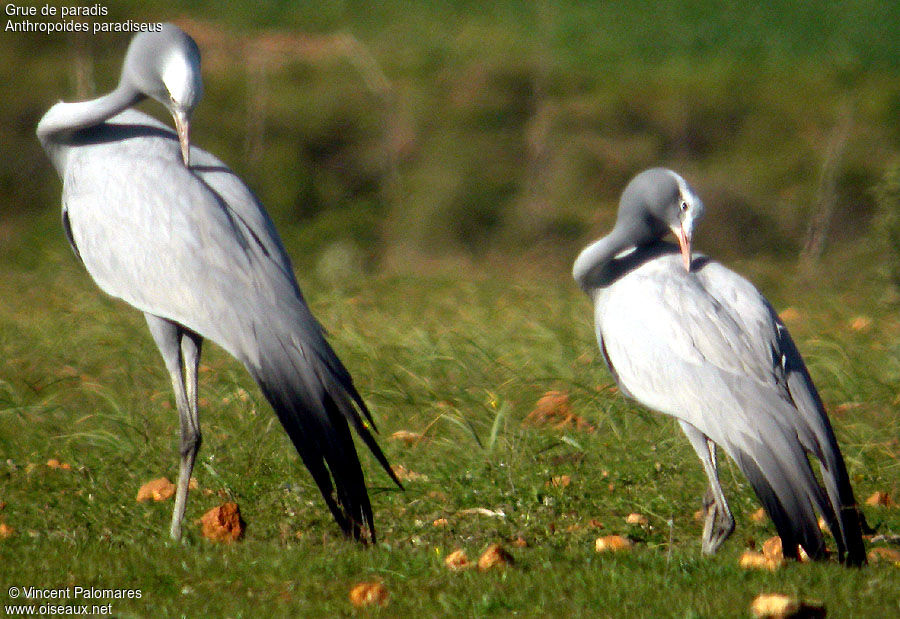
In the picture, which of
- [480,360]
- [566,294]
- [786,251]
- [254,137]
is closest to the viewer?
[480,360]

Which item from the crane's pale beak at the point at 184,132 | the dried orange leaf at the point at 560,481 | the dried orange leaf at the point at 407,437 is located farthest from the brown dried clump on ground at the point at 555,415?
the crane's pale beak at the point at 184,132

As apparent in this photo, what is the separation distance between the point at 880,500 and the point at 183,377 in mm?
2601

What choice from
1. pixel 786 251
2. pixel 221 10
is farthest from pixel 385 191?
pixel 221 10

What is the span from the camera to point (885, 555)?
417cm

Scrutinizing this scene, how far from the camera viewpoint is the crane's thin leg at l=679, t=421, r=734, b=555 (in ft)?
13.8

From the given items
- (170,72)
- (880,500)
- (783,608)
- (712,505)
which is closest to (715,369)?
(712,505)

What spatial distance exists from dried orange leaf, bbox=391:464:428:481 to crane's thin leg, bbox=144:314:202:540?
2.92 feet

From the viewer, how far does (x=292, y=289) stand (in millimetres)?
4184

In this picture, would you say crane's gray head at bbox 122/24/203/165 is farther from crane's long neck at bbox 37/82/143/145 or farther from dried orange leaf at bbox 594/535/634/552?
dried orange leaf at bbox 594/535/634/552

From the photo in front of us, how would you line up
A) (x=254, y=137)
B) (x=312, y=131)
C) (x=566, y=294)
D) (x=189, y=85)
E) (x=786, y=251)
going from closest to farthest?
(x=189, y=85)
(x=566, y=294)
(x=786, y=251)
(x=254, y=137)
(x=312, y=131)

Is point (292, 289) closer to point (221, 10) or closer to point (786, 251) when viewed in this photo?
point (786, 251)

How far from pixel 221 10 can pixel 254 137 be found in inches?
198

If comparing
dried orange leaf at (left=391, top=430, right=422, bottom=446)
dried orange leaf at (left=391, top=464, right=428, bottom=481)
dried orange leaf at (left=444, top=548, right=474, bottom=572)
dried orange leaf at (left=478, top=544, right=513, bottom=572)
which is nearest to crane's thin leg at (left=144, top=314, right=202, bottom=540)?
dried orange leaf at (left=391, top=464, right=428, bottom=481)

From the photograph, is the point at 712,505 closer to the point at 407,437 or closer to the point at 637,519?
the point at 637,519
